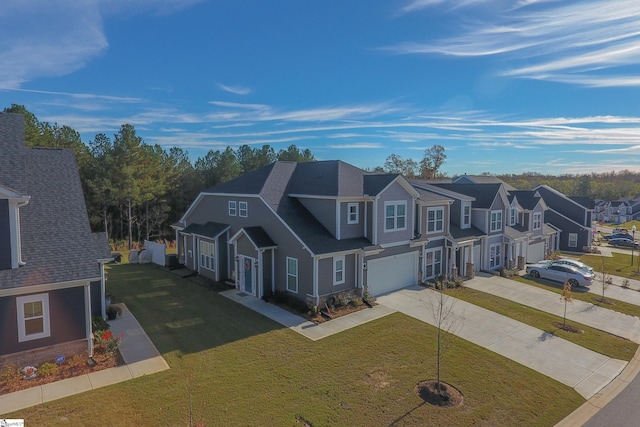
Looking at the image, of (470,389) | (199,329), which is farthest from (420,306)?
(199,329)

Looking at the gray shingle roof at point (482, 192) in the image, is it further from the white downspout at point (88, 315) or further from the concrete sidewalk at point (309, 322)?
the white downspout at point (88, 315)

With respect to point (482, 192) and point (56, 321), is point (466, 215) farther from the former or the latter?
point (56, 321)

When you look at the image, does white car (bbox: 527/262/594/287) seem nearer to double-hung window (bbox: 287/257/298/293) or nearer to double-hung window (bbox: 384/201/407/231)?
double-hung window (bbox: 384/201/407/231)

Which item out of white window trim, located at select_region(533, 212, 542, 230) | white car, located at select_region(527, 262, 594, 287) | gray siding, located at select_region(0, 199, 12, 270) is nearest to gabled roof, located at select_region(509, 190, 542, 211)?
white window trim, located at select_region(533, 212, 542, 230)

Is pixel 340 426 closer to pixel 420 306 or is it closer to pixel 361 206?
pixel 420 306

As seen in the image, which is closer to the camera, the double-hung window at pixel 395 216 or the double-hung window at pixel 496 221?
the double-hung window at pixel 395 216

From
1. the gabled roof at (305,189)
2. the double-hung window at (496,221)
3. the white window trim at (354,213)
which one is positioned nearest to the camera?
the gabled roof at (305,189)

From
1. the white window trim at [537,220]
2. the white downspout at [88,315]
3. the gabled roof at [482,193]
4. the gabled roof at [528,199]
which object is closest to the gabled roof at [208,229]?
the white downspout at [88,315]
